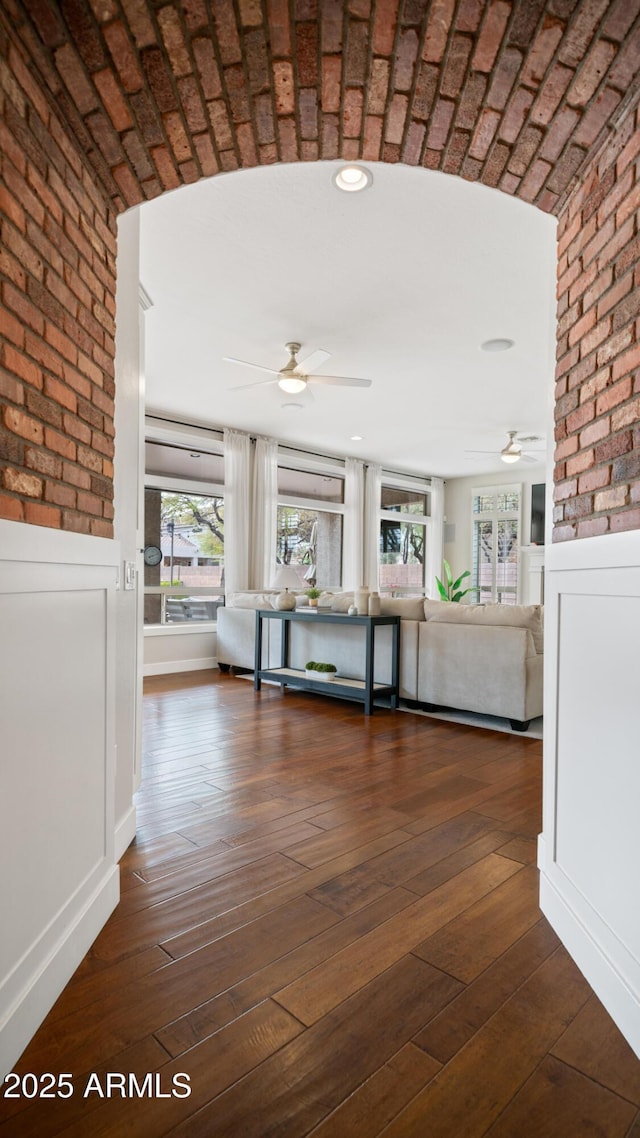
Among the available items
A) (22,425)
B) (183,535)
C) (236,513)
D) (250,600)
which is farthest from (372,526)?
(22,425)

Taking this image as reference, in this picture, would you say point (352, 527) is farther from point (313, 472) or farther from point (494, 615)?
point (494, 615)

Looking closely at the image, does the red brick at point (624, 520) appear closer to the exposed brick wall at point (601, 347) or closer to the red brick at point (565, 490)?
the exposed brick wall at point (601, 347)

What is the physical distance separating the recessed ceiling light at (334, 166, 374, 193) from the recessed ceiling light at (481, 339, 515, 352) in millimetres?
2044

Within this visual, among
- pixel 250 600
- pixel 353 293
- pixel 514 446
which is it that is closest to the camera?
pixel 353 293

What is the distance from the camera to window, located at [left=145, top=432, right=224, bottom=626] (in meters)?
6.44

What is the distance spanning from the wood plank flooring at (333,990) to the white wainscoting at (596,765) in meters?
0.11

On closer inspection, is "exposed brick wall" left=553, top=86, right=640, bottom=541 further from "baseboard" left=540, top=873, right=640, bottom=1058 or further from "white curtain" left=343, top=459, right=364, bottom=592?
"white curtain" left=343, top=459, right=364, bottom=592

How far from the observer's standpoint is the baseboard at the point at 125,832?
80.7 inches

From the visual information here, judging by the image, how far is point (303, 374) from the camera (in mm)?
4402

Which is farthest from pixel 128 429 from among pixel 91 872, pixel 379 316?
pixel 379 316

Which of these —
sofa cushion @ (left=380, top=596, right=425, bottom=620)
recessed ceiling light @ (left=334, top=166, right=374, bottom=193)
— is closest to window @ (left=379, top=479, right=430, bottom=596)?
sofa cushion @ (left=380, top=596, right=425, bottom=620)

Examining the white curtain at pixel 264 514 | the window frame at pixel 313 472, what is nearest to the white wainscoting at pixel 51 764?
the white curtain at pixel 264 514

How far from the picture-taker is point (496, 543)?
32.0 feet

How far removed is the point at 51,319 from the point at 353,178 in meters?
1.78
